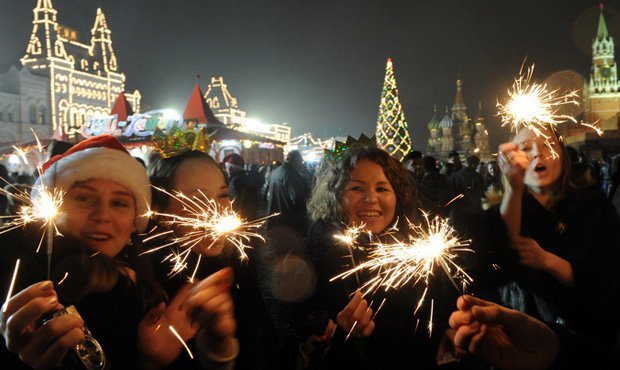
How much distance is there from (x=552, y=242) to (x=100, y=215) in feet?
7.45

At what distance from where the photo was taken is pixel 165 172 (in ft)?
7.84

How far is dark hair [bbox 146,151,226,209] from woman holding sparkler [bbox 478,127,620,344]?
5.22ft

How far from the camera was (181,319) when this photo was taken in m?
1.63

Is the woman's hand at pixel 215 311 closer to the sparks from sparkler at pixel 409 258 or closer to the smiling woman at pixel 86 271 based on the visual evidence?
the smiling woman at pixel 86 271

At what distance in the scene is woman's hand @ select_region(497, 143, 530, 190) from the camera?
2.32 meters

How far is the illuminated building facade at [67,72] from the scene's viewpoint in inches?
2184

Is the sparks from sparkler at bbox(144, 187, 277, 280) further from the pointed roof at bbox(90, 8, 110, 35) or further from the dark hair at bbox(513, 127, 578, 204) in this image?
the pointed roof at bbox(90, 8, 110, 35)

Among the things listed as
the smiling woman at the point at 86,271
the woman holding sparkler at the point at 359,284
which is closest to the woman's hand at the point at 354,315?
the woman holding sparkler at the point at 359,284

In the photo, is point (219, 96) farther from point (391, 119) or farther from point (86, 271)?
point (86, 271)

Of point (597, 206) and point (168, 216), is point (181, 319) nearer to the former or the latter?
point (168, 216)

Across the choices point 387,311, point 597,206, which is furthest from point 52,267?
point 597,206

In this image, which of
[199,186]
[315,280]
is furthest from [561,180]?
[199,186]

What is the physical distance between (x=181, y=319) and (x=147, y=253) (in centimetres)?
63

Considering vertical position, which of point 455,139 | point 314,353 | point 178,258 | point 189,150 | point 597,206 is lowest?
point 314,353
